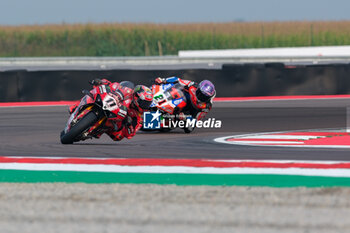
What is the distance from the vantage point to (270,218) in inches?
225

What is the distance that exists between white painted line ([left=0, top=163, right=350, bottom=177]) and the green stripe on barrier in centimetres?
14

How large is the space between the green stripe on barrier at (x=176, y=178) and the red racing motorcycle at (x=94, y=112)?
180 centimetres

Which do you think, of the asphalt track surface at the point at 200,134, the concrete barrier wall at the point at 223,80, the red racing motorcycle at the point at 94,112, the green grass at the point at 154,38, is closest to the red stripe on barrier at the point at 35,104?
the concrete barrier wall at the point at 223,80

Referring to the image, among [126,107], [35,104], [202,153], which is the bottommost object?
[35,104]

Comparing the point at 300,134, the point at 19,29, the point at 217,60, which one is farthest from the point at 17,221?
the point at 19,29

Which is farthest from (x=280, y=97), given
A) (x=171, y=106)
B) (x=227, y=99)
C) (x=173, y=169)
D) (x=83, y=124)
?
(x=173, y=169)

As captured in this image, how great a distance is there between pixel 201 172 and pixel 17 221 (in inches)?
107

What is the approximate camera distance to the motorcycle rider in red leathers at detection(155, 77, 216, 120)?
12.3 metres

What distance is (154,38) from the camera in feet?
159

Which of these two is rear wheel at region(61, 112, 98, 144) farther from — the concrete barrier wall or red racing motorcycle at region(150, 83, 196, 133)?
the concrete barrier wall

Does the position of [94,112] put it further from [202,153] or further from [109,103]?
[202,153]

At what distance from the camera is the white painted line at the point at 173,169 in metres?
7.78

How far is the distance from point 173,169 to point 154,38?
134 feet

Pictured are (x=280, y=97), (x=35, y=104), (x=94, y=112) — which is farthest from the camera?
(x=280, y=97)
